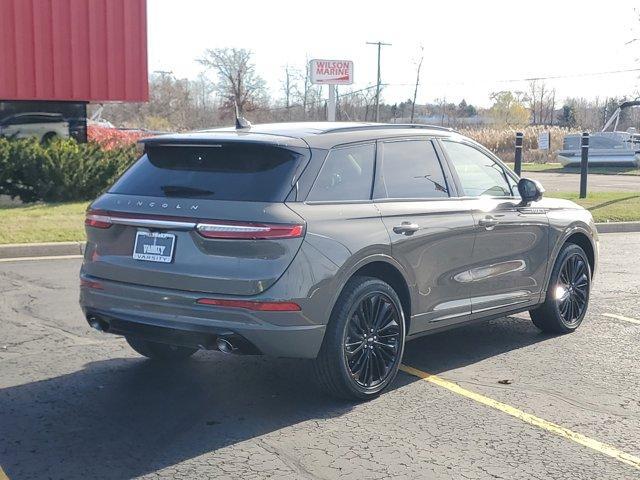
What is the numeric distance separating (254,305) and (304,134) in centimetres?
130

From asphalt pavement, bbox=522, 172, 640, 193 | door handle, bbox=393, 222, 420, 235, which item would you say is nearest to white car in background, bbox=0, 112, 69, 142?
asphalt pavement, bbox=522, 172, 640, 193

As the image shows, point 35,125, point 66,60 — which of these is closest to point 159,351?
point 35,125

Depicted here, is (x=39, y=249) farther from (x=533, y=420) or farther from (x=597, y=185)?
(x=597, y=185)

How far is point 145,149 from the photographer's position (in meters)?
5.56

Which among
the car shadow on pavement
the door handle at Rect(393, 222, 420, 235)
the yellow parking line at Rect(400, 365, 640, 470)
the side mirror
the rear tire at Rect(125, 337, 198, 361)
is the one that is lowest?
the yellow parking line at Rect(400, 365, 640, 470)

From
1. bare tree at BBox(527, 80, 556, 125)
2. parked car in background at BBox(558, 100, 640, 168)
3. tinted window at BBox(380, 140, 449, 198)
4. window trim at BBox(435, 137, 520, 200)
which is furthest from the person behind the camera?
bare tree at BBox(527, 80, 556, 125)

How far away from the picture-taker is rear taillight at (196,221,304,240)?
187 inches

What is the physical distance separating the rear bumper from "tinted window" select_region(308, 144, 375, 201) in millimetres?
816

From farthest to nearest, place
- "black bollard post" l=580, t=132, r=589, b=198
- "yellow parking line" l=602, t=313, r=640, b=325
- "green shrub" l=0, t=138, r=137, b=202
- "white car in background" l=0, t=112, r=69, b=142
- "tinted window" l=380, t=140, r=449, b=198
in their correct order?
"white car in background" l=0, t=112, r=69, b=142
"black bollard post" l=580, t=132, r=589, b=198
"green shrub" l=0, t=138, r=137, b=202
"yellow parking line" l=602, t=313, r=640, b=325
"tinted window" l=380, t=140, r=449, b=198

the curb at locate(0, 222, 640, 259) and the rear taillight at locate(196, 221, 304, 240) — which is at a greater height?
the rear taillight at locate(196, 221, 304, 240)

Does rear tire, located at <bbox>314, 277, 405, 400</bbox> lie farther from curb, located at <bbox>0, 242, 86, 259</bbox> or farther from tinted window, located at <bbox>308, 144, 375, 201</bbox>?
curb, located at <bbox>0, 242, 86, 259</bbox>

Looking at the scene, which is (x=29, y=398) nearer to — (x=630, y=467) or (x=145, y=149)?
(x=145, y=149)

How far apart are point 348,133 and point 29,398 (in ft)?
8.80

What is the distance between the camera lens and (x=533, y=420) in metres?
5.09
